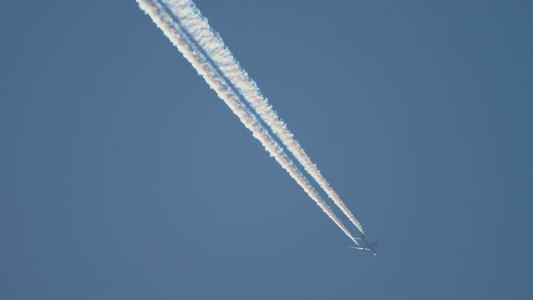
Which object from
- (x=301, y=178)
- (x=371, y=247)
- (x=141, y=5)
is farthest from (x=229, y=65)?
(x=371, y=247)

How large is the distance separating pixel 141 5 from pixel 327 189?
55.7 ft

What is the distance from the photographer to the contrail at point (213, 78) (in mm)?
18047

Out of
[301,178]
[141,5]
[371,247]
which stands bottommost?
[141,5]

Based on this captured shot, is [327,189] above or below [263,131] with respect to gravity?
above

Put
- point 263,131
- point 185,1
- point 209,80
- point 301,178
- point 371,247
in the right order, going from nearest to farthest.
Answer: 1. point 185,1
2. point 209,80
3. point 263,131
4. point 301,178
5. point 371,247

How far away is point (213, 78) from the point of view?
2080 cm

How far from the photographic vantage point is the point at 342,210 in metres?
31.4

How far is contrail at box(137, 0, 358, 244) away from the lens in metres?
18.0

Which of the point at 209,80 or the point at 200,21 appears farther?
the point at 209,80

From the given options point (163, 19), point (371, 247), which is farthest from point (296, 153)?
point (371, 247)

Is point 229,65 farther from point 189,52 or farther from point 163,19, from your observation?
point 163,19

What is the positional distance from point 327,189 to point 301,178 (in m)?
2.25

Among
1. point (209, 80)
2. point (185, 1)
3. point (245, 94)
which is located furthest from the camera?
point (245, 94)

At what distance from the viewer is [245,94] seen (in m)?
22.3
